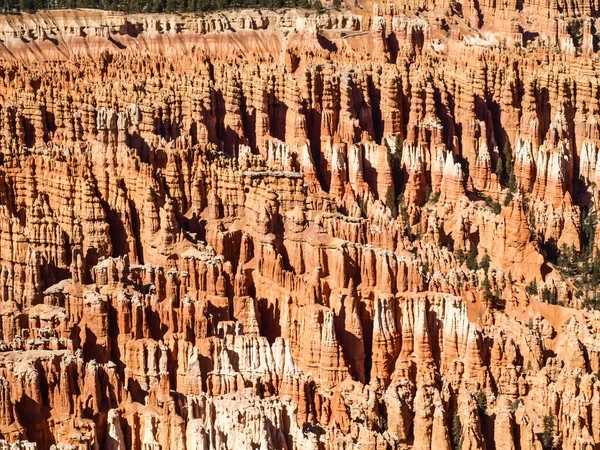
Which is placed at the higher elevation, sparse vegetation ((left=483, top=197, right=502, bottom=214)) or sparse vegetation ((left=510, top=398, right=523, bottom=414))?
sparse vegetation ((left=483, top=197, right=502, bottom=214))

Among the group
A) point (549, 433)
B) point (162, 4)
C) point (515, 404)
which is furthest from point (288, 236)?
point (162, 4)

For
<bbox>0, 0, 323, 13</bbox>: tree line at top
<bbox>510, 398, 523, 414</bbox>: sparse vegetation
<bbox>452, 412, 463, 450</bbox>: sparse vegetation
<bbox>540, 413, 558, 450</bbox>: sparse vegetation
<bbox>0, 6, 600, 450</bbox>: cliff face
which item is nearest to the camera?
<bbox>0, 6, 600, 450</bbox>: cliff face

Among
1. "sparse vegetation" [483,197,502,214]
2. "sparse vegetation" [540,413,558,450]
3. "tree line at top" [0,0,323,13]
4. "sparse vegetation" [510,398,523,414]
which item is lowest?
"sparse vegetation" [540,413,558,450]

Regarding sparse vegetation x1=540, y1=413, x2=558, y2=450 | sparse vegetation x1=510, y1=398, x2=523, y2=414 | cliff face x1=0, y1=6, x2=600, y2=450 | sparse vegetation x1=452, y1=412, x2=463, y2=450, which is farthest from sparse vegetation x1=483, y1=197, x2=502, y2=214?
sparse vegetation x1=452, y1=412, x2=463, y2=450

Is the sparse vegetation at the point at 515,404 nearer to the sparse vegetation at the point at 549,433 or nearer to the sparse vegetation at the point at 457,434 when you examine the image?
the sparse vegetation at the point at 549,433

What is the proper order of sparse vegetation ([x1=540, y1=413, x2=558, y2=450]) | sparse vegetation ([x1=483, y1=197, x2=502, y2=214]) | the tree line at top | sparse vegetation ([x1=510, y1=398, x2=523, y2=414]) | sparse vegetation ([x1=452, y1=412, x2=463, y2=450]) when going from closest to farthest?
1. sparse vegetation ([x1=452, y1=412, x2=463, y2=450])
2. sparse vegetation ([x1=540, y1=413, x2=558, y2=450])
3. sparse vegetation ([x1=510, y1=398, x2=523, y2=414])
4. sparse vegetation ([x1=483, y1=197, x2=502, y2=214])
5. the tree line at top

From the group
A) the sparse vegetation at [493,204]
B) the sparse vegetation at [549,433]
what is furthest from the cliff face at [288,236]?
the sparse vegetation at [493,204]

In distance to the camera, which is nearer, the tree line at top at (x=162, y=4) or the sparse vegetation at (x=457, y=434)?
the sparse vegetation at (x=457, y=434)

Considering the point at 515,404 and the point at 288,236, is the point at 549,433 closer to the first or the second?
the point at 515,404

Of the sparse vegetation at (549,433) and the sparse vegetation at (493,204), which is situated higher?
the sparse vegetation at (493,204)

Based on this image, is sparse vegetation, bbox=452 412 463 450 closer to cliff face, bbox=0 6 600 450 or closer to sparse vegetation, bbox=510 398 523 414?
cliff face, bbox=0 6 600 450
